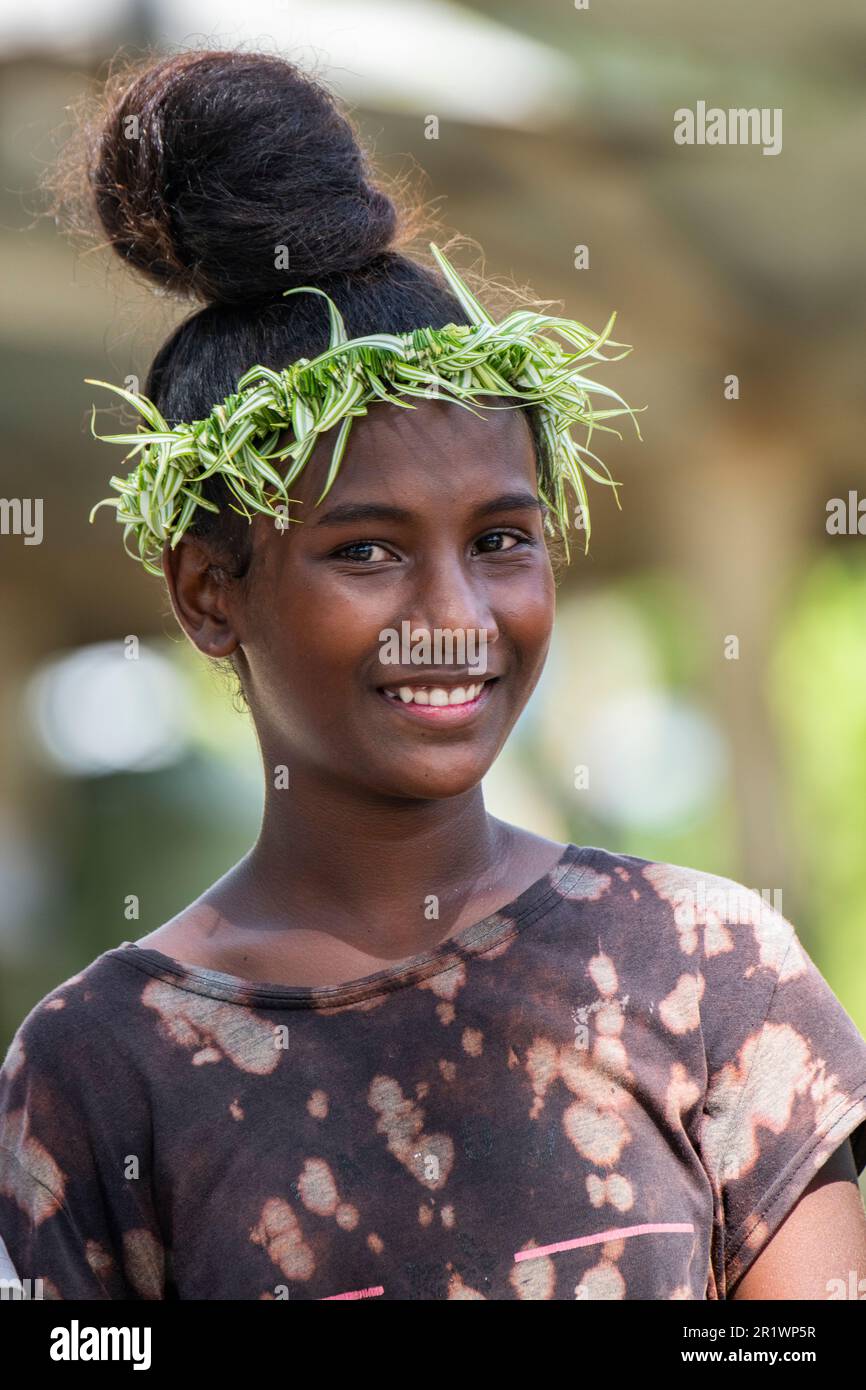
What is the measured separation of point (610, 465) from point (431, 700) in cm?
583

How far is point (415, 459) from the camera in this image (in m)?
1.74

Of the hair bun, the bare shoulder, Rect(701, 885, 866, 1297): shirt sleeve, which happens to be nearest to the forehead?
the hair bun

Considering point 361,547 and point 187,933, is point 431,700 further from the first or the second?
point 187,933

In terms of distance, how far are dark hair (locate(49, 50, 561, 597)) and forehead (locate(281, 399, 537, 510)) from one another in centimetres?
14

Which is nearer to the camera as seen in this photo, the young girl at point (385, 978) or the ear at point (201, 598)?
the young girl at point (385, 978)

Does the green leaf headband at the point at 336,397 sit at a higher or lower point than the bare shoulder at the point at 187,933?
higher

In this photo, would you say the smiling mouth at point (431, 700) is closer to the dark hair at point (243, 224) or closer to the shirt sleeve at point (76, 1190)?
the dark hair at point (243, 224)

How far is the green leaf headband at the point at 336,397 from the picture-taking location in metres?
1.77

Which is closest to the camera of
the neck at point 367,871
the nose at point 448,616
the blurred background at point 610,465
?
the nose at point 448,616

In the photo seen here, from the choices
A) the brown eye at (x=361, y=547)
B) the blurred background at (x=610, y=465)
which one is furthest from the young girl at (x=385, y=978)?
the blurred background at (x=610, y=465)

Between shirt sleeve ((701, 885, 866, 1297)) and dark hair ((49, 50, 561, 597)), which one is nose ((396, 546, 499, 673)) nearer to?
dark hair ((49, 50, 561, 597))

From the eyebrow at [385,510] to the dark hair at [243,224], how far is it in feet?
0.50

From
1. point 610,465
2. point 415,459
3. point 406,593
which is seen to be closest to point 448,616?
point 406,593

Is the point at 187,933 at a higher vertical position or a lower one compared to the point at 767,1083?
higher
